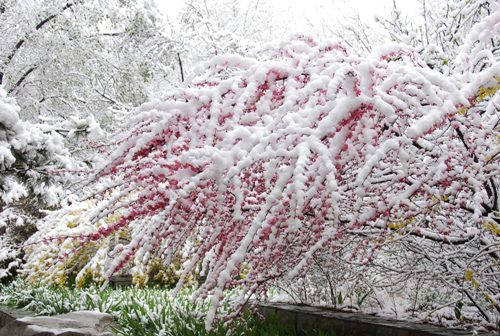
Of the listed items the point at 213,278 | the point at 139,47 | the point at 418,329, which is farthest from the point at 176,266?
the point at 213,278

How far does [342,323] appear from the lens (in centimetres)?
422

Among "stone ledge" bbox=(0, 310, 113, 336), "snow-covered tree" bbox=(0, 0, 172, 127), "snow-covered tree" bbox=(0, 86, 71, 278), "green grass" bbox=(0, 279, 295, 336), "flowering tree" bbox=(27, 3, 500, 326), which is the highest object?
"snow-covered tree" bbox=(0, 0, 172, 127)

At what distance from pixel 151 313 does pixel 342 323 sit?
7.89ft

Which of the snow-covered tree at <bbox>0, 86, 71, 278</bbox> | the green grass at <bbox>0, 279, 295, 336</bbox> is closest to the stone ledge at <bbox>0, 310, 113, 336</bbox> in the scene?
the green grass at <bbox>0, 279, 295, 336</bbox>

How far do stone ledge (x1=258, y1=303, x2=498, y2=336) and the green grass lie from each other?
0.16 m

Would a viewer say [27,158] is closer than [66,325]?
No

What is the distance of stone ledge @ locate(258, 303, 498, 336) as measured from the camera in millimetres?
3556

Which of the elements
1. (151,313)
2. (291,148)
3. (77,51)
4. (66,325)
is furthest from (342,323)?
(77,51)

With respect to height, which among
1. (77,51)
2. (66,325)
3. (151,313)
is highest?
(77,51)

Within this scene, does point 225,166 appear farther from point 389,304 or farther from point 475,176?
point 389,304

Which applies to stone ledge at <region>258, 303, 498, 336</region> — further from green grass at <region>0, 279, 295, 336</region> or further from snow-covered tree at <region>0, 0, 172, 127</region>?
snow-covered tree at <region>0, 0, 172, 127</region>

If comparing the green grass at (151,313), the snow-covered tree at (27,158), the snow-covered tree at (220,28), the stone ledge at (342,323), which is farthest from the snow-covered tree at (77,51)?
the stone ledge at (342,323)

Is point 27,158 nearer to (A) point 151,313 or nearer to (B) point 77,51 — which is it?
(A) point 151,313

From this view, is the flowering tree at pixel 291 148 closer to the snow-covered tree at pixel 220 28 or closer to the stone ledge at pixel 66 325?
the stone ledge at pixel 66 325
